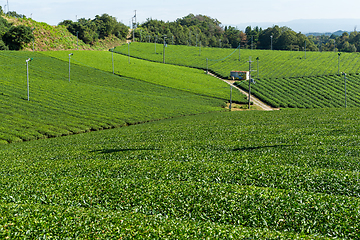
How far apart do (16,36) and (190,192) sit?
→ 146 m

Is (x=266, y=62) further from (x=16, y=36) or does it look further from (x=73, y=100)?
(x=16, y=36)

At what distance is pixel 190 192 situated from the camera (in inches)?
828

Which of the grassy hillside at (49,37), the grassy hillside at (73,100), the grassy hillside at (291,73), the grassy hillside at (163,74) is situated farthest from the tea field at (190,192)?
the grassy hillside at (49,37)

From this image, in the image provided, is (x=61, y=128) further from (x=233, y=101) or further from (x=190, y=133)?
(x=233, y=101)

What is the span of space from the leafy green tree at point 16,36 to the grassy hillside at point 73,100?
17.7m

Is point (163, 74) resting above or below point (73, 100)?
above

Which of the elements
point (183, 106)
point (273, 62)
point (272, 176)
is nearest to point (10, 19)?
point (183, 106)

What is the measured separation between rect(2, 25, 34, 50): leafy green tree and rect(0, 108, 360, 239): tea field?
12190 cm

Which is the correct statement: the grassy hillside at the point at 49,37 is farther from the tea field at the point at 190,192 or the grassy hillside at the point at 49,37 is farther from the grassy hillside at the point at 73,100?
the tea field at the point at 190,192

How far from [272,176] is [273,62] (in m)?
162

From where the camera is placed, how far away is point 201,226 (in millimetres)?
16484

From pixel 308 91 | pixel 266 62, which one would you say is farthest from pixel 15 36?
pixel 308 91

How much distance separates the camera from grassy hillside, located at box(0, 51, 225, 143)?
6525 centimetres

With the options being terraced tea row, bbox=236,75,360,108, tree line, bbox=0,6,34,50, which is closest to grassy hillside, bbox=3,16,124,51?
tree line, bbox=0,6,34,50
